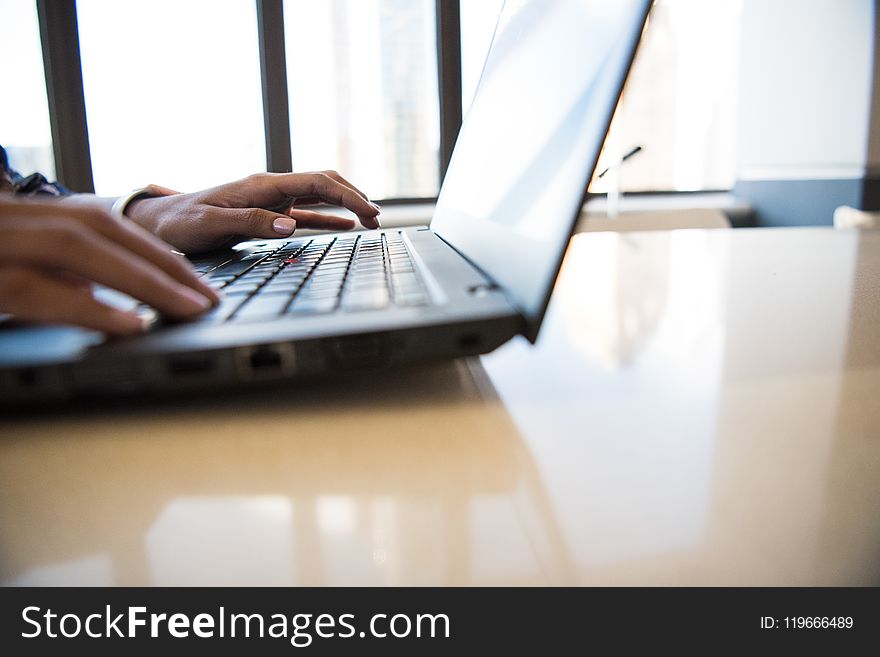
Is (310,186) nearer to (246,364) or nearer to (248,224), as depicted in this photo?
(248,224)

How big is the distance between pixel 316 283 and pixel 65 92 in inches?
86.8

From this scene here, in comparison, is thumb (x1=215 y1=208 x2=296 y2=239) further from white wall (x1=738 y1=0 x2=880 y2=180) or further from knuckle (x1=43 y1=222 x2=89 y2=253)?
white wall (x1=738 y1=0 x2=880 y2=180)

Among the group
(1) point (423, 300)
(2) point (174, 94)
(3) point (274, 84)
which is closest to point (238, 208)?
(1) point (423, 300)

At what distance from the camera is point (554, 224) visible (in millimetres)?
248

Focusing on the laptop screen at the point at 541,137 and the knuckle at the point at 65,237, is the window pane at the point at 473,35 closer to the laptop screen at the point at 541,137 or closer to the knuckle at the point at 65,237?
the laptop screen at the point at 541,137

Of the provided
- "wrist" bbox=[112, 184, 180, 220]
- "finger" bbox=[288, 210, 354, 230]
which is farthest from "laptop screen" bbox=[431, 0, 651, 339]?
"wrist" bbox=[112, 184, 180, 220]

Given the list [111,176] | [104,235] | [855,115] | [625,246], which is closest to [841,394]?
[104,235]

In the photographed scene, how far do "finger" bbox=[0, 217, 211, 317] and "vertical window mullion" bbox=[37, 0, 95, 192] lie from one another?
2210mm

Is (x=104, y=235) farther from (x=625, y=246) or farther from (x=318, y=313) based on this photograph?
(x=625, y=246)

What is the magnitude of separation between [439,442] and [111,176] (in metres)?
2.37

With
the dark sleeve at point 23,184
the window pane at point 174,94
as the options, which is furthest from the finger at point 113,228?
the window pane at point 174,94

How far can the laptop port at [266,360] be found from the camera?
0.22m

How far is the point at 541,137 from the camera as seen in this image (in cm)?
31

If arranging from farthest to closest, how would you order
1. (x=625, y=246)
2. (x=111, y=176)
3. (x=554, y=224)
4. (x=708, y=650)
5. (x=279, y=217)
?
(x=111, y=176) < (x=625, y=246) < (x=279, y=217) < (x=554, y=224) < (x=708, y=650)
